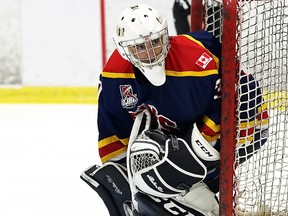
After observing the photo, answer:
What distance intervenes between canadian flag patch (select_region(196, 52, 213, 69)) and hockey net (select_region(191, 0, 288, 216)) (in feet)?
0.29

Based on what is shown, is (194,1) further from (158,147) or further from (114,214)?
(114,214)

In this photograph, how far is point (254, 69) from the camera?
1919 millimetres

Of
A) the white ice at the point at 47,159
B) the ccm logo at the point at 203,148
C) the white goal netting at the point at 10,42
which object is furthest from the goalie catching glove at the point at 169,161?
the white goal netting at the point at 10,42

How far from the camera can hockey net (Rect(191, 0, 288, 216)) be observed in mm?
1740

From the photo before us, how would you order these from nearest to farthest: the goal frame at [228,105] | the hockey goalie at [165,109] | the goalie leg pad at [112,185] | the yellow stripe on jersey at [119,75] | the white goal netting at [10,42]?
the goal frame at [228,105] < the hockey goalie at [165,109] < the yellow stripe on jersey at [119,75] < the goalie leg pad at [112,185] < the white goal netting at [10,42]

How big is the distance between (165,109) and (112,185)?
334mm

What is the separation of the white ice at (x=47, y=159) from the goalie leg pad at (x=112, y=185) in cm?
32

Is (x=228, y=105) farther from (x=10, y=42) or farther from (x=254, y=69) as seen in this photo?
(x=10, y=42)

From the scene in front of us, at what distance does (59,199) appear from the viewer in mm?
2609

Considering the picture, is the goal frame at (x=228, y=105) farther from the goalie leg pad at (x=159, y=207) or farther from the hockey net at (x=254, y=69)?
the goalie leg pad at (x=159, y=207)

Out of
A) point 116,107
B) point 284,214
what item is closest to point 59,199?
point 116,107

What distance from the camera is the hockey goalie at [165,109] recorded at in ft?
5.98

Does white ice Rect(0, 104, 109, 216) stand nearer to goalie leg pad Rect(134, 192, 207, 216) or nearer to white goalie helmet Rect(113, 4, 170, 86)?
goalie leg pad Rect(134, 192, 207, 216)

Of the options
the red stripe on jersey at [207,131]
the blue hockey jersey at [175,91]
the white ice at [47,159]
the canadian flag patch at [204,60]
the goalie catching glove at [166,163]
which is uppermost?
the canadian flag patch at [204,60]
